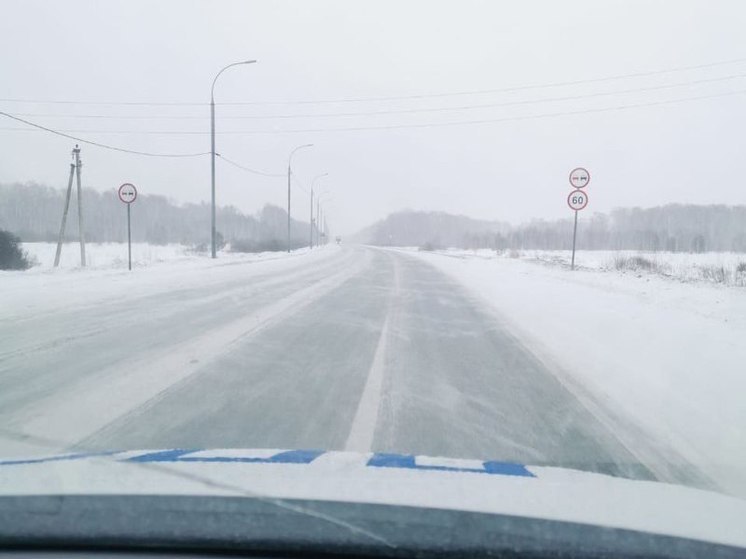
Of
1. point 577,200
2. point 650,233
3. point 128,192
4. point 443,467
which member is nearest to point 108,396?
point 443,467

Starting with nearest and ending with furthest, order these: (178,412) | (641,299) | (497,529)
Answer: (497,529) < (178,412) < (641,299)

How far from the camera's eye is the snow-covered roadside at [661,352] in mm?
5405

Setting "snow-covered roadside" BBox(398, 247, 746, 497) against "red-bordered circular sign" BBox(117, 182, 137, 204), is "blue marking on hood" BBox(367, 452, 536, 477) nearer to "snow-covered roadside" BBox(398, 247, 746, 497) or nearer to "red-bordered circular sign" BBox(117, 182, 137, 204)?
"snow-covered roadside" BBox(398, 247, 746, 497)

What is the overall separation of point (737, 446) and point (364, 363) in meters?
4.34

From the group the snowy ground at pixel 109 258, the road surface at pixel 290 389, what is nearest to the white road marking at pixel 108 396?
the road surface at pixel 290 389

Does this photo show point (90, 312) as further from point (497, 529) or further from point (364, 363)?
point (497, 529)

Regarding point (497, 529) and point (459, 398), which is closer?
point (497, 529)

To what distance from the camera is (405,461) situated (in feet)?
11.4

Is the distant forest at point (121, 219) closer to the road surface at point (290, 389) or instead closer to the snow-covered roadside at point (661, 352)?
the snow-covered roadside at point (661, 352)

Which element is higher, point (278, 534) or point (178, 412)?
point (278, 534)

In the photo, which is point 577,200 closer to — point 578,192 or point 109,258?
point 578,192

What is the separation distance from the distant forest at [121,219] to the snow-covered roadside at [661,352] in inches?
2560

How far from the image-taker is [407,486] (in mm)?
2797

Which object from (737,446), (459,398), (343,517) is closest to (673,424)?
(737,446)
